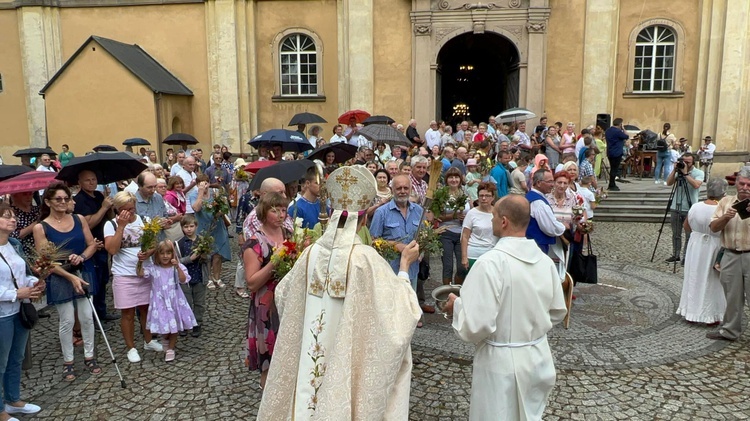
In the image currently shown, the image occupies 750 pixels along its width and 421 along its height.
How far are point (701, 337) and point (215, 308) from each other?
6287mm

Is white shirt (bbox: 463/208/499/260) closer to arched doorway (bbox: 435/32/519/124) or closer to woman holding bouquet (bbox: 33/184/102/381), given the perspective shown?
woman holding bouquet (bbox: 33/184/102/381)

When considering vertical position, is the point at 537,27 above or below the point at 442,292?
above

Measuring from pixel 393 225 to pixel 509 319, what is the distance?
315cm

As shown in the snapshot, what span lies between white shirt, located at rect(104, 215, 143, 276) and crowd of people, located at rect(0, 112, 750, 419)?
0.01 metres

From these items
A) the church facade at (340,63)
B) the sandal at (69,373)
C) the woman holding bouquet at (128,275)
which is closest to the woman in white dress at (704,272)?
the woman holding bouquet at (128,275)

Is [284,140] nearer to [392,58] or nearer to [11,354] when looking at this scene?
[11,354]

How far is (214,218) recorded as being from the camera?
334 inches

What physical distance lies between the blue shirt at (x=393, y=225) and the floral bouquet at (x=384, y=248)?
135 cm

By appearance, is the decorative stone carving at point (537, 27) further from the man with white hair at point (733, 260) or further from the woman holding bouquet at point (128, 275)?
the woman holding bouquet at point (128, 275)

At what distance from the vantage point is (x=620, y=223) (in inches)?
574

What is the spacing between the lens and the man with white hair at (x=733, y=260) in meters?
6.44

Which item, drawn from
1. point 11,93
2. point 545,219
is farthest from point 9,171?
point 11,93

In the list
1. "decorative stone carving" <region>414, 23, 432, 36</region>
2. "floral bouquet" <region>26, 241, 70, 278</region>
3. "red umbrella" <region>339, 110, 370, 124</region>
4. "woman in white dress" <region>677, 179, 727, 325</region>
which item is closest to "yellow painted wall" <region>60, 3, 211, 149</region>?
"decorative stone carving" <region>414, 23, 432, 36</region>

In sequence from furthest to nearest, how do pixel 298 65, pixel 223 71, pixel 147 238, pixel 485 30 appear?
1. pixel 298 65
2. pixel 223 71
3. pixel 485 30
4. pixel 147 238
